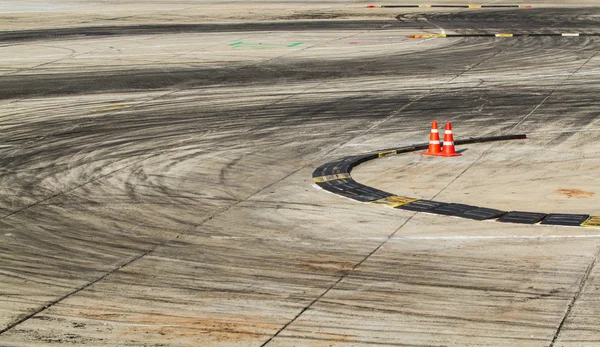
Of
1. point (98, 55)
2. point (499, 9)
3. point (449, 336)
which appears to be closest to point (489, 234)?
point (449, 336)

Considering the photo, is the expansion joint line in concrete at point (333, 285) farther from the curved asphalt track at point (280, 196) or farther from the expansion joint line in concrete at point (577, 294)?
the expansion joint line in concrete at point (577, 294)

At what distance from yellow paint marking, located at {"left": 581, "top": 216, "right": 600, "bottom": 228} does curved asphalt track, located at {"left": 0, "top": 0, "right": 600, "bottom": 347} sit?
48 centimetres

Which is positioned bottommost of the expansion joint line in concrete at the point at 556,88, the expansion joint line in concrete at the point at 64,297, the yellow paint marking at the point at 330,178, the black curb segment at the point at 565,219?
the expansion joint line in concrete at the point at 556,88

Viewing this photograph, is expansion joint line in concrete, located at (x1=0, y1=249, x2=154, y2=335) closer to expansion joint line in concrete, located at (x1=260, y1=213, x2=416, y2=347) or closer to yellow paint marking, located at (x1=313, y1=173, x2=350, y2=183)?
expansion joint line in concrete, located at (x1=260, y1=213, x2=416, y2=347)

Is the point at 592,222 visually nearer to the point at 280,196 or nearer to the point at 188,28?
the point at 280,196

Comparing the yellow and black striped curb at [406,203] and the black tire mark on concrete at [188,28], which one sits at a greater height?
the black tire mark on concrete at [188,28]

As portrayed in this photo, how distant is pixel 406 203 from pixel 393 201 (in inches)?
10.3

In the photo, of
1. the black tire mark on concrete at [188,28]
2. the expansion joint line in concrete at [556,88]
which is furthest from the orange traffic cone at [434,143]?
the black tire mark on concrete at [188,28]

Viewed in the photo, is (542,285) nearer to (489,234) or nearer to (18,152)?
(489,234)

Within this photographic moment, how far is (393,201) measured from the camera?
16.7m

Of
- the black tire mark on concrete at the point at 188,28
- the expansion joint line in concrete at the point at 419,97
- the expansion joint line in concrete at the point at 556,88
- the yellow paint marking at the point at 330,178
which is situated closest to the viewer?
the yellow paint marking at the point at 330,178

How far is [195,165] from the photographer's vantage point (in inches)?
787

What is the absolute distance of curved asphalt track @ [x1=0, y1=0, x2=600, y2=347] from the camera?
36.7ft

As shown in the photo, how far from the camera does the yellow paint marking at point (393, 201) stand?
648 inches
